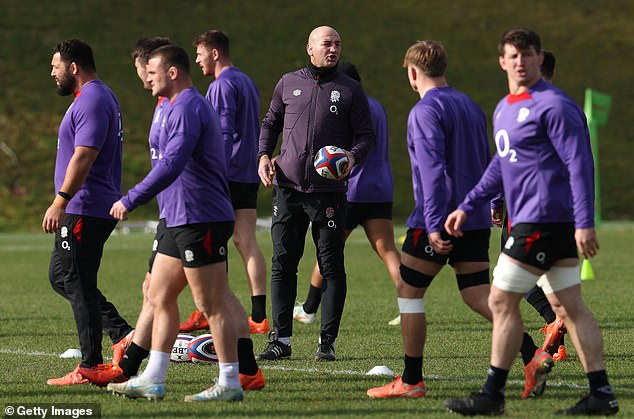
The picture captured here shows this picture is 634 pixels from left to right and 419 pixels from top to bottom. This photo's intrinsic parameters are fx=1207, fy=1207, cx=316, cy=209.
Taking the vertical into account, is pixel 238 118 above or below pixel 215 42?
below

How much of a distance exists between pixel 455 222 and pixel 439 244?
239 mm

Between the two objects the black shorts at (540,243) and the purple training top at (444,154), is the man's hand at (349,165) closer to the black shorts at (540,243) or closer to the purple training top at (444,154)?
the purple training top at (444,154)

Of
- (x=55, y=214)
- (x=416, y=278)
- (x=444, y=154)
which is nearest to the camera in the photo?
(x=444, y=154)

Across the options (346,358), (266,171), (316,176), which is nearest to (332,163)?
(316,176)

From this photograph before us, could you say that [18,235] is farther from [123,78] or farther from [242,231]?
[242,231]

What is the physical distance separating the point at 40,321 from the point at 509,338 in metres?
6.37

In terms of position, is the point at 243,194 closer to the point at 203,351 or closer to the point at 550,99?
the point at 203,351

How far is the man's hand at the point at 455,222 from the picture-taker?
6.79 metres

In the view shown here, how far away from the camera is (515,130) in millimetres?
6531

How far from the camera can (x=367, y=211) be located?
10.5 metres

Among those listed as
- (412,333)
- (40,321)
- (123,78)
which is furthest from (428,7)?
(412,333)

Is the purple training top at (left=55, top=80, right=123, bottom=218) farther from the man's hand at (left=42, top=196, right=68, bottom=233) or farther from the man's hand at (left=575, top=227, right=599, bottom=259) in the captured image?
the man's hand at (left=575, top=227, right=599, bottom=259)

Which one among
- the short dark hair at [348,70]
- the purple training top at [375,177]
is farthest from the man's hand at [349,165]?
the purple training top at [375,177]

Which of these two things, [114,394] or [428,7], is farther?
[428,7]
